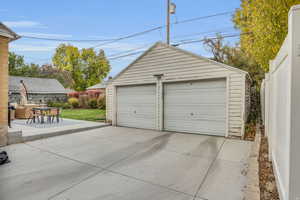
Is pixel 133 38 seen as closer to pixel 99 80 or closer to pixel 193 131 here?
pixel 193 131

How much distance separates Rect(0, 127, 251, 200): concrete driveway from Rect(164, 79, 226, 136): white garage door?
1051 mm

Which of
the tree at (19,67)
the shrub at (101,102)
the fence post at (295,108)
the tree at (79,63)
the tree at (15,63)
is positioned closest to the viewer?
the fence post at (295,108)

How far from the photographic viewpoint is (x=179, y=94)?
271 inches

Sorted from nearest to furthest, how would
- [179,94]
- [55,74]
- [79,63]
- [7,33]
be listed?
[7,33], [179,94], [79,63], [55,74]

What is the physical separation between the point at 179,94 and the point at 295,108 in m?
5.47

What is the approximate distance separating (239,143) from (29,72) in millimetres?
46206

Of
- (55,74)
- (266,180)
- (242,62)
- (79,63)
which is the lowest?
(266,180)

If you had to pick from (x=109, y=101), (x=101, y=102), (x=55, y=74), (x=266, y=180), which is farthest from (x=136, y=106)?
(x=55, y=74)

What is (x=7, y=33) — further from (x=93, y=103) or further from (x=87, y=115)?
(x=93, y=103)

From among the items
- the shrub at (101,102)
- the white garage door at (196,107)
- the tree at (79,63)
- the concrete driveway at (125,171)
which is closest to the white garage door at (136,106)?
the white garage door at (196,107)

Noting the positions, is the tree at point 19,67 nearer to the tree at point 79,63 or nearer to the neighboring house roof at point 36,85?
the tree at point 79,63

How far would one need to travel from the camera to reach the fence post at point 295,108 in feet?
4.66

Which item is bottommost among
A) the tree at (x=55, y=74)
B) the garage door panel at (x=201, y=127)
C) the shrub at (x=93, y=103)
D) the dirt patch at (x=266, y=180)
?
the dirt patch at (x=266, y=180)

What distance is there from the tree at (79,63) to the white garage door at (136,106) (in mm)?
23615
